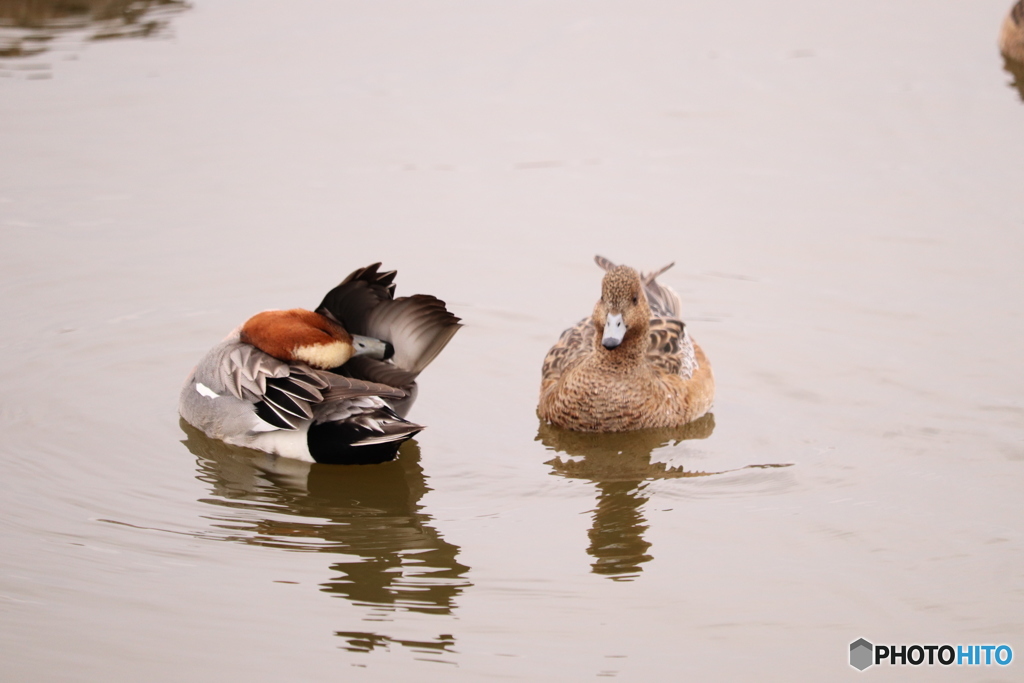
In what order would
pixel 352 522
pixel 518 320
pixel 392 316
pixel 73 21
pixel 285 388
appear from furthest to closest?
pixel 73 21 < pixel 518 320 < pixel 392 316 < pixel 285 388 < pixel 352 522

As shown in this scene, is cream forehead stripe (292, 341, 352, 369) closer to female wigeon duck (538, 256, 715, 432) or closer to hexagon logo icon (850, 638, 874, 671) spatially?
female wigeon duck (538, 256, 715, 432)

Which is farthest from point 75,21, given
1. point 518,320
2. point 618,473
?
point 618,473

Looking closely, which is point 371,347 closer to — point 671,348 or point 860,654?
point 671,348

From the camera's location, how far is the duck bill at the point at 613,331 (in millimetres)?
7094

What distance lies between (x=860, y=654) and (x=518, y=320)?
13.6ft

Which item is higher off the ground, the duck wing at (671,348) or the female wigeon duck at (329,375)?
the female wigeon duck at (329,375)

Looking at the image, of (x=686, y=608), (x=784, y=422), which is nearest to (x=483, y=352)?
(x=784, y=422)

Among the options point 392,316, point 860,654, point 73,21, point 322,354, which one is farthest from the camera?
point 73,21

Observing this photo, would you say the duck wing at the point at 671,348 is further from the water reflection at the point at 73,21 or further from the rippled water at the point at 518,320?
the water reflection at the point at 73,21

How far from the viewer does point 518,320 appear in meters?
8.77

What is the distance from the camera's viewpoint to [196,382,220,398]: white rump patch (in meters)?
7.12


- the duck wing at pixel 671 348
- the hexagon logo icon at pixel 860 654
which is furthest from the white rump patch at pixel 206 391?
the hexagon logo icon at pixel 860 654

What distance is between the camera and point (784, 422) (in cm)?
738

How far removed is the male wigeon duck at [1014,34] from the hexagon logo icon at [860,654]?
31.3ft
